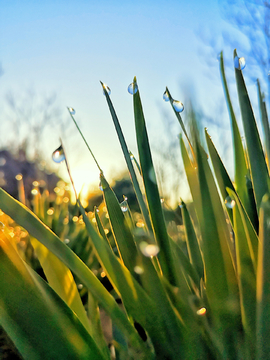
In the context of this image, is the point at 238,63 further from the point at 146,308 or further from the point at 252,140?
the point at 146,308

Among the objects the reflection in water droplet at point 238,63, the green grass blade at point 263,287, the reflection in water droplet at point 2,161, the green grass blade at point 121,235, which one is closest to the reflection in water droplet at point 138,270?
the green grass blade at point 121,235

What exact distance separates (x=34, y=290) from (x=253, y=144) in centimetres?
30

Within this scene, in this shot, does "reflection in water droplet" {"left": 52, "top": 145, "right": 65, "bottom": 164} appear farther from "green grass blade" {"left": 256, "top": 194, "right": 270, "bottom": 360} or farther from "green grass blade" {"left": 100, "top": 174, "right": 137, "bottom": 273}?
"green grass blade" {"left": 256, "top": 194, "right": 270, "bottom": 360}

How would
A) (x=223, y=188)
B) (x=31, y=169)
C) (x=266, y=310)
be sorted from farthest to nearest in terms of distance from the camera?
(x=31, y=169)
(x=223, y=188)
(x=266, y=310)

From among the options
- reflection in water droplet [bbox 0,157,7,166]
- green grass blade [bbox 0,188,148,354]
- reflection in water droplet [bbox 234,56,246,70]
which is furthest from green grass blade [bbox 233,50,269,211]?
reflection in water droplet [bbox 0,157,7,166]

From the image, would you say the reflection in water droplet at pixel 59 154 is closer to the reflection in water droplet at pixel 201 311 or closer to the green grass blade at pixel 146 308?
the green grass blade at pixel 146 308

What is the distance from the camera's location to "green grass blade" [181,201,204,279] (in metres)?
0.43

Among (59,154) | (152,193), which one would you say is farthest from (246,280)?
(59,154)

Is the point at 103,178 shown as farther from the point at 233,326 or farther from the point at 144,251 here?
the point at 233,326

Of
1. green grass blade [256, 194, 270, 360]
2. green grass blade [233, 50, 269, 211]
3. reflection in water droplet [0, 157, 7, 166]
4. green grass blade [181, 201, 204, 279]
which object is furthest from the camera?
reflection in water droplet [0, 157, 7, 166]

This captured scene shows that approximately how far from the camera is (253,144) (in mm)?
307

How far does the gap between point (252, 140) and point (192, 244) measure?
223mm

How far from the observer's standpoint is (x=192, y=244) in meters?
0.45

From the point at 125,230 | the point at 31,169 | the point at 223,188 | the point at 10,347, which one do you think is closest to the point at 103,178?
the point at 125,230
